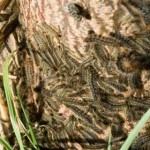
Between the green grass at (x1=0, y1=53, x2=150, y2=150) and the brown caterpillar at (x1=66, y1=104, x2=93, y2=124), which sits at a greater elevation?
the green grass at (x1=0, y1=53, x2=150, y2=150)

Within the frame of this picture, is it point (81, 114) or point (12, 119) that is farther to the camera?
point (81, 114)

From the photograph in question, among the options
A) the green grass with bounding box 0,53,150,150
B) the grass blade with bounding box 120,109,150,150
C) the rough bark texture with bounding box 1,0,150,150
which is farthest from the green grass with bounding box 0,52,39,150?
the grass blade with bounding box 120,109,150,150

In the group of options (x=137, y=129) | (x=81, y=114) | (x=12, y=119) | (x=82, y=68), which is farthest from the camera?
(x=81, y=114)

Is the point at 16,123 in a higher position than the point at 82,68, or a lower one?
lower

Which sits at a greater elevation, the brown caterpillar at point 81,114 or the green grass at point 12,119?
the green grass at point 12,119

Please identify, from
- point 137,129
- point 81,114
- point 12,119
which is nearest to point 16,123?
point 12,119

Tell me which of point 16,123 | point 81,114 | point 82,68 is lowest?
point 81,114

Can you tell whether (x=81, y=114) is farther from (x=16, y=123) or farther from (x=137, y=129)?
(x=137, y=129)

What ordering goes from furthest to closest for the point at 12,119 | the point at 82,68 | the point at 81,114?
the point at 81,114
the point at 82,68
the point at 12,119

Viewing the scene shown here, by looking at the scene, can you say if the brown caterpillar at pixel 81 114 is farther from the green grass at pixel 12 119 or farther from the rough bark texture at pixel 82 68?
the green grass at pixel 12 119

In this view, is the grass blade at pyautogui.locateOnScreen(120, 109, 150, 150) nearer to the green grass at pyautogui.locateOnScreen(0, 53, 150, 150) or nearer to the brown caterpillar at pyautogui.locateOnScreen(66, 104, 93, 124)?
the green grass at pyautogui.locateOnScreen(0, 53, 150, 150)

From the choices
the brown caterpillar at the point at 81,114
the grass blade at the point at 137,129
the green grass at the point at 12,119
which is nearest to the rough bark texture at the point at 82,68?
the brown caterpillar at the point at 81,114

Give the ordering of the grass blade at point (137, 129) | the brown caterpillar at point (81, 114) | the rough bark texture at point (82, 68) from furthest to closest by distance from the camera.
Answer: the brown caterpillar at point (81, 114) → the rough bark texture at point (82, 68) → the grass blade at point (137, 129)
